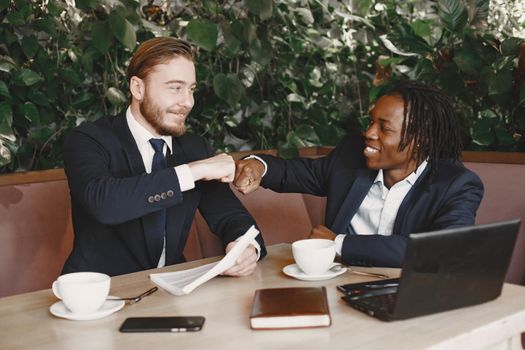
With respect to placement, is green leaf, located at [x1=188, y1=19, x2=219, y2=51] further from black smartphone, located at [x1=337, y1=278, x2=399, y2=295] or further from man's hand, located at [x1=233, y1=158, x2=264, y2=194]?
black smartphone, located at [x1=337, y1=278, x2=399, y2=295]

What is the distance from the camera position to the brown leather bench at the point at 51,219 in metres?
2.25

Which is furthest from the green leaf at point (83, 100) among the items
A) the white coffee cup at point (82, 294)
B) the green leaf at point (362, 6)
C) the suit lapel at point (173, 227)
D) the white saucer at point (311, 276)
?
the white coffee cup at point (82, 294)

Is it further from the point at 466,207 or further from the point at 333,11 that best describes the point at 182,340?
the point at 333,11

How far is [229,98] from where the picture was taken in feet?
9.87

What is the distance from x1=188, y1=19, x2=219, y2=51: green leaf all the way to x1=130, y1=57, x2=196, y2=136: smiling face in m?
0.77

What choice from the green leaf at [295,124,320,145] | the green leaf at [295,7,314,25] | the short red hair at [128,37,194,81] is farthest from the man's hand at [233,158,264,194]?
the green leaf at [295,7,314,25]

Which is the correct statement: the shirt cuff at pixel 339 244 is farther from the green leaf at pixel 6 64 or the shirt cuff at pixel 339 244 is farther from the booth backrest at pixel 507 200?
the green leaf at pixel 6 64

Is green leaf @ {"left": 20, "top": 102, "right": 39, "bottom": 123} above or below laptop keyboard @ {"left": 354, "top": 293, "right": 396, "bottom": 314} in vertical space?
above

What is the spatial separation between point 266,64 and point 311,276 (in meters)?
1.81

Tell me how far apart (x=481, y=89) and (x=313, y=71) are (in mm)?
1051

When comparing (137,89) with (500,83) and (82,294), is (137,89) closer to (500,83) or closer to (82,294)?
(82,294)

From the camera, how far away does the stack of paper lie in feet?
4.71

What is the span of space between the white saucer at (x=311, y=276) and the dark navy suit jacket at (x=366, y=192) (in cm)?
13

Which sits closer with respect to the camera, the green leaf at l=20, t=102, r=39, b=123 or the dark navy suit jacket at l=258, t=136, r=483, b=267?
the dark navy suit jacket at l=258, t=136, r=483, b=267
